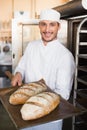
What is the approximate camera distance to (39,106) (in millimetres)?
1171

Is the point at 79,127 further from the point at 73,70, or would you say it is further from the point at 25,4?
the point at 25,4

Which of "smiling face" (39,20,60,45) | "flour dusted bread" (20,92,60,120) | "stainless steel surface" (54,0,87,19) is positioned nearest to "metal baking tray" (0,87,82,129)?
"flour dusted bread" (20,92,60,120)

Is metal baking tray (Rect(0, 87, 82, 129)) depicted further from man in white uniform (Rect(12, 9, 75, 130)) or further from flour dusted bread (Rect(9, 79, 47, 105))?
man in white uniform (Rect(12, 9, 75, 130))

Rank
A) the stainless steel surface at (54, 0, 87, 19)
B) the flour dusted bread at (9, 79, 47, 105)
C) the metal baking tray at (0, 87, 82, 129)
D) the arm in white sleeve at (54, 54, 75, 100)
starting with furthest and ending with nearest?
the stainless steel surface at (54, 0, 87, 19), the arm in white sleeve at (54, 54, 75, 100), the flour dusted bread at (9, 79, 47, 105), the metal baking tray at (0, 87, 82, 129)

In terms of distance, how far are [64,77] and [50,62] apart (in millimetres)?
216

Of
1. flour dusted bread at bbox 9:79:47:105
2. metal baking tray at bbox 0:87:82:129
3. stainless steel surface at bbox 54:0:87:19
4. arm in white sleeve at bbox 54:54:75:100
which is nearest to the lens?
metal baking tray at bbox 0:87:82:129

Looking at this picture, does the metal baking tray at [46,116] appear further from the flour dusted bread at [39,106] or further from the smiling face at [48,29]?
the smiling face at [48,29]

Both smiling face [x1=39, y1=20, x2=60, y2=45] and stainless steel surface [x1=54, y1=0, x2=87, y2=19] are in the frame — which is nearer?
smiling face [x1=39, y1=20, x2=60, y2=45]

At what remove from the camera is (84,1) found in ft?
5.76

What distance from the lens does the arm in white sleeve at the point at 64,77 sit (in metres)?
1.55

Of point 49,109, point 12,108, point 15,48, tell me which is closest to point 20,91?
point 12,108

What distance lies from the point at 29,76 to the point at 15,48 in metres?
1.84

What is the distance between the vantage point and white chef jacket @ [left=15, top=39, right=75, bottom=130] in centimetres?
157

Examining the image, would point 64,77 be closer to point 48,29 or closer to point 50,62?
point 50,62
